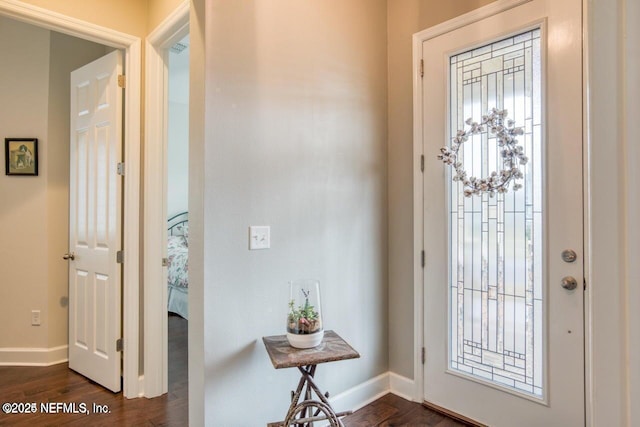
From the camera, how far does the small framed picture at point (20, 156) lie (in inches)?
118

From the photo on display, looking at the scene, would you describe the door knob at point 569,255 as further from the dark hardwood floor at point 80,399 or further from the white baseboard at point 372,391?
the dark hardwood floor at point 80,399

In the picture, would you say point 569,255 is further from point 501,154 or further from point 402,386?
point 402,386

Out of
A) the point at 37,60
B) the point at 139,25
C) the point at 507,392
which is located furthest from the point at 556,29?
the point at 37,60

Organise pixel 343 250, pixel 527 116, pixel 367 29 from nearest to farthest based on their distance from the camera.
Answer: pixel 527 116
pixel 343 250
pixel 367 29

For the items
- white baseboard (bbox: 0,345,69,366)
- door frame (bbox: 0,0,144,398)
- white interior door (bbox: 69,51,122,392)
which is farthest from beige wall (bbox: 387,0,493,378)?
white baseboard (bbox: 0,345,69,366)

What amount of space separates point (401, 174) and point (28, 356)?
10.9 feet

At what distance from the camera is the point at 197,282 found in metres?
1.71

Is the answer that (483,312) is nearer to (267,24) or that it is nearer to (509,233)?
(509,233)

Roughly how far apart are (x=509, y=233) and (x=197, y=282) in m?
1.64

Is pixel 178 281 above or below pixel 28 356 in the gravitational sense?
above

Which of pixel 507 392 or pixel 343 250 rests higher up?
pixel 343 250

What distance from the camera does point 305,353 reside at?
161 cm

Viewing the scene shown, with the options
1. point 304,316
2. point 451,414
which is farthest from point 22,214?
point 451,414

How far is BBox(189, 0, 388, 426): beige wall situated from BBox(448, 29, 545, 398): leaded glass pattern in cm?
54
